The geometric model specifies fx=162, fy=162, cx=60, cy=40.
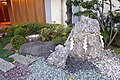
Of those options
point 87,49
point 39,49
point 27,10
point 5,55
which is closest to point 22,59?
point 39,49

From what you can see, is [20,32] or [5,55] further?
[20,32]

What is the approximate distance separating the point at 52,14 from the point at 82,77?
5.03 metres

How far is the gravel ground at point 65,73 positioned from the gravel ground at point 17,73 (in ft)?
0.40

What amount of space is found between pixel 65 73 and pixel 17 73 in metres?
1.02

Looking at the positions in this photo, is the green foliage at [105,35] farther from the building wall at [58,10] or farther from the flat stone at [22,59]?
the building wall at [58,10]

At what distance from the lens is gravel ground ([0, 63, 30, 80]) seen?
3.25 meters

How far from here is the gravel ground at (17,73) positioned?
3.25 m

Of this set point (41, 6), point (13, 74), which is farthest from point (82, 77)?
point (41, 6)

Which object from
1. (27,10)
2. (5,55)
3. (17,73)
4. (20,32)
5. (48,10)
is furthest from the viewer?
(27,10)

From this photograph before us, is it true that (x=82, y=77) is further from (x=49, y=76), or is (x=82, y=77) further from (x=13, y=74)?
(x=13, y=74)

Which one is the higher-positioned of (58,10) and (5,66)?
(58,10)

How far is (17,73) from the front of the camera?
11.1 ft

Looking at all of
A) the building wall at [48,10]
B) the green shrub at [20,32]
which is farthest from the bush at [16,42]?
the building wall at [48,10]

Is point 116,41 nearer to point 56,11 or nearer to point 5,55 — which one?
point 5,55
